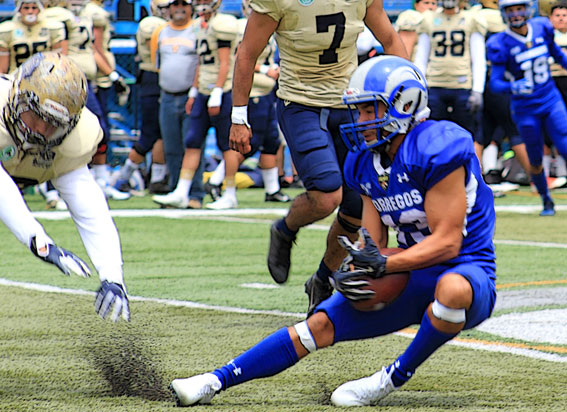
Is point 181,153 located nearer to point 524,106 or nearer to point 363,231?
point 524,106

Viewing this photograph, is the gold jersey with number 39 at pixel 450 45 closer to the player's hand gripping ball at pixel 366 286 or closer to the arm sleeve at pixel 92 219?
the arm sleeve at pixel 92 219

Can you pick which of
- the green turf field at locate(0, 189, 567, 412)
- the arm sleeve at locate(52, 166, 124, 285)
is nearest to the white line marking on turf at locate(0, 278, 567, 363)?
the green turf field at locate(0, 189, 567, 412)

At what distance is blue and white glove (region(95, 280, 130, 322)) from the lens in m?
3.60

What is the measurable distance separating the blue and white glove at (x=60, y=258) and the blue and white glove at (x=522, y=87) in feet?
21.1

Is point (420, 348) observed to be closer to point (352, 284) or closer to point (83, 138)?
point (352, 284)

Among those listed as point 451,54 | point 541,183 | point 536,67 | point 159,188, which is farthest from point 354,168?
point 159,188

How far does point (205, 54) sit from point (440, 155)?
23.7 ft

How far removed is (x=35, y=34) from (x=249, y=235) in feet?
10.1

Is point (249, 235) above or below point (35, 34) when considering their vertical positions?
below

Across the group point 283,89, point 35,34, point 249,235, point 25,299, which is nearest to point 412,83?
point 283,89

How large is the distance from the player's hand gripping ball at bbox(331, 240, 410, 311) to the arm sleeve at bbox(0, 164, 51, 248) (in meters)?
0.96

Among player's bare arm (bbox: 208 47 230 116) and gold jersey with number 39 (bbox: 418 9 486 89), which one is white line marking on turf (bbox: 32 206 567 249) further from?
gold jersey with number 39 (bbox: 418 9 486 89)

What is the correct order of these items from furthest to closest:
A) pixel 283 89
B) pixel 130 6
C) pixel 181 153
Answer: pixel 130 6, pixel 181 153, pixel 283 89

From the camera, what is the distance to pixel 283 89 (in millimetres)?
5387
